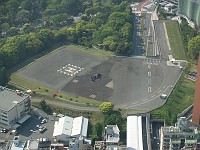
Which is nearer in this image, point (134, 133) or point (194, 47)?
point (134, 133)

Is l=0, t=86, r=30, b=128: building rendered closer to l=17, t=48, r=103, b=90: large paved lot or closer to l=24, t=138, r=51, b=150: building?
l=24, t=138, r=51, b=150: building

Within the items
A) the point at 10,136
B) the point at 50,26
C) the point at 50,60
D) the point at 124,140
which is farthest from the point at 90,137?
the point at 50,26

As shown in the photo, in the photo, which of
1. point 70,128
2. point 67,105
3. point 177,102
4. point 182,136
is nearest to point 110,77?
point 67,105

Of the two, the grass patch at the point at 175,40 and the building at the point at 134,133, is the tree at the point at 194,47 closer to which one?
the grass patch at the point at 175,40

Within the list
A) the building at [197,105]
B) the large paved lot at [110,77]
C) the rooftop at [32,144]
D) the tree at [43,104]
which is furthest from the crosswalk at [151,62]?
the rooftop at [32,144]

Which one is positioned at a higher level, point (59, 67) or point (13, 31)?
point (13, 31)

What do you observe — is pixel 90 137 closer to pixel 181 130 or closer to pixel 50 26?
pixel 181 130

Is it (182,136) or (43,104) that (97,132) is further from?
(182,136)
